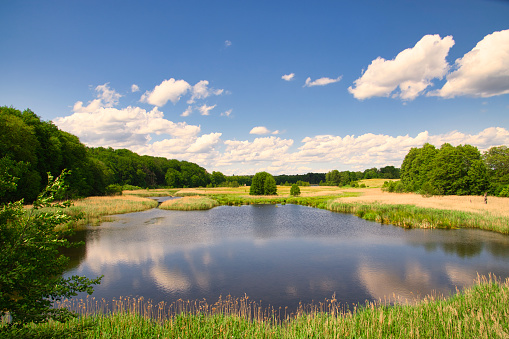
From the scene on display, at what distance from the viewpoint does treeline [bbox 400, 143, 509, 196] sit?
152 feet

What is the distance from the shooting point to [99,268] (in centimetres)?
1414

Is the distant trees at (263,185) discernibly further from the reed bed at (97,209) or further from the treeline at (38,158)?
the treeline at (38,158)

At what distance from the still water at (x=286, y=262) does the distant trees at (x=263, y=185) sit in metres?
→ 40.5

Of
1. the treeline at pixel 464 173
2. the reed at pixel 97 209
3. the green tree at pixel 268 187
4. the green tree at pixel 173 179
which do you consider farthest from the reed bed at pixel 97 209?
the green tree at pixel 173 179

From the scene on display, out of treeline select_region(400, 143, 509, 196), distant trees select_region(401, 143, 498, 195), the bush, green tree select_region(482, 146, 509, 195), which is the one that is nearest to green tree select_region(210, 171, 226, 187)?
the bush

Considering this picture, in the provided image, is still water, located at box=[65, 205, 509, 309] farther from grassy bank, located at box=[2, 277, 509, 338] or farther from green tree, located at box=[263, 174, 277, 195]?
green tree, located at box=[263, 174, 277, 195]

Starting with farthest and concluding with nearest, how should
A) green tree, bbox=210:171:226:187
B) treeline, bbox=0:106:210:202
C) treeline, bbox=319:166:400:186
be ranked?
1. green tree, bbox=210:171:226:187
2. treeline, bbox=319:166:400:186
3. treeline, bbox=0:106:210:202

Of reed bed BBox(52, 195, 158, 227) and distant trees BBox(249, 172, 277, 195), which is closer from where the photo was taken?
reed bed BBox(52, 195, 158, 227)

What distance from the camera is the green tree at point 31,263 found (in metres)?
4.57

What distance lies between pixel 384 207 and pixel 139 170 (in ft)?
327

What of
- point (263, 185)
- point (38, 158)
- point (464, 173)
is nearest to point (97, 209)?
point (38, 158)

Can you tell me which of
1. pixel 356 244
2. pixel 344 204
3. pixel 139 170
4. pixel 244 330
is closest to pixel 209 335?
pixel 244 330

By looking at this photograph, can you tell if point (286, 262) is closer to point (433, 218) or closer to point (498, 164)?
point (433, 218)

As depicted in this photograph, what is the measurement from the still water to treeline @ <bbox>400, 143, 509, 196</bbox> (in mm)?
30910
